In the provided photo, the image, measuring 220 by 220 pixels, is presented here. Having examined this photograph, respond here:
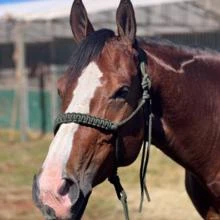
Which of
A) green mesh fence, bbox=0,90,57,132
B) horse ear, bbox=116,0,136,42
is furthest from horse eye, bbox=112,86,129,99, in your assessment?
green mesh fence, bbox=0,90,57,132

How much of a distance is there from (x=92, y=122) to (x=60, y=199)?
335mm

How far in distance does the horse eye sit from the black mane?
0.56 ft

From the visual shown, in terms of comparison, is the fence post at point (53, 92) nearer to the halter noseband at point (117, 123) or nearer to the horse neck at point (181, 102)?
the horse neck at point (181, 102)

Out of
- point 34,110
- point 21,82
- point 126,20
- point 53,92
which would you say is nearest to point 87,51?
point 126,20

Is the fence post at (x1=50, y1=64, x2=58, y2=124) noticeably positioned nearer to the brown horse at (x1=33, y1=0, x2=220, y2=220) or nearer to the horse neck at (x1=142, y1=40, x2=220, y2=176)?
the brown horse at (x1=33, y1=0, x2=220, y2=220)

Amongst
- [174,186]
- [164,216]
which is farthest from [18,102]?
[164,216]

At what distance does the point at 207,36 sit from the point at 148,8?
430 cm

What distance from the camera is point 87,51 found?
2.97m

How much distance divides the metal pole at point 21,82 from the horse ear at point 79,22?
12539 mm

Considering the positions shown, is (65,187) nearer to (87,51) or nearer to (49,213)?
(49,213)

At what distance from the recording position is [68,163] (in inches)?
110

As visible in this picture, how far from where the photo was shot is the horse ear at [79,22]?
3242mm

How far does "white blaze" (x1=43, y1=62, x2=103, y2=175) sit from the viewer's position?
2766mm

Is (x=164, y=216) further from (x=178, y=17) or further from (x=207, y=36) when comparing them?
(x=178, y=17)
